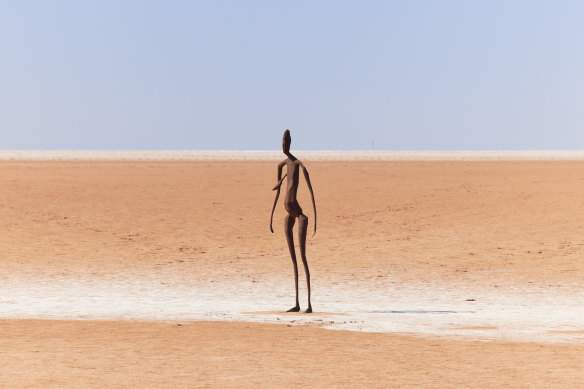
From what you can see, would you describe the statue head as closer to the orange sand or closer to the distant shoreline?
the orange sand

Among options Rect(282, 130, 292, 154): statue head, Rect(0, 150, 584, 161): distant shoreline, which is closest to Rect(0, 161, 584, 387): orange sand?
Rect(282, 130, 292, 154): statue head

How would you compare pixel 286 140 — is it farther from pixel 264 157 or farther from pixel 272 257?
pixel 264 157

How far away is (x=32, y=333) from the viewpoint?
1175cm

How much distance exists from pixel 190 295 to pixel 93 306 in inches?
87.5

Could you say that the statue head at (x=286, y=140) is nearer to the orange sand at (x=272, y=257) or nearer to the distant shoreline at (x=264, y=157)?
the orange sand at (x=272, y=257)

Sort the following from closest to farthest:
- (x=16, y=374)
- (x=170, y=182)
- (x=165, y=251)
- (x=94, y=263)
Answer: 1. (x=16, y=374)
2. (x=94, y=263)
3. (x=165, y=251)
4. (x=170, y=182)

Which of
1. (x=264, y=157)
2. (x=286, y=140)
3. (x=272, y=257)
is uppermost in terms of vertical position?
(x=286, y=140)

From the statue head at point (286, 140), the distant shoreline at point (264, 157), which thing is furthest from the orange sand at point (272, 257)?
the distant shoreline at point (264, 157)

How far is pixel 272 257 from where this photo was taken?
21500 millimetres

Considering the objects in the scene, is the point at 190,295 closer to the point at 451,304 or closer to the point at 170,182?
the point at 451,304

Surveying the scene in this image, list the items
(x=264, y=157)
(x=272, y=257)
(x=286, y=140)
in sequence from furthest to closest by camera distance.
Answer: (x=264, y=157)
(x=272, y=257)
(x=286, y=140)

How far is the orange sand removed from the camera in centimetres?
943

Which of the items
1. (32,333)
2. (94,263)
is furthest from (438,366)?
(94,263)

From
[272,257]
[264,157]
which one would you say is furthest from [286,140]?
[264,157]
